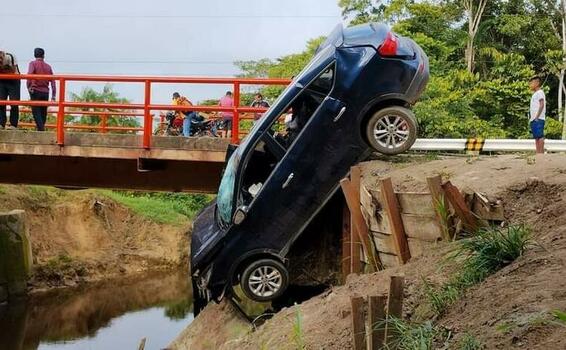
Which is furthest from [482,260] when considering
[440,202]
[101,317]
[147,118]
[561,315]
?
[101,317]

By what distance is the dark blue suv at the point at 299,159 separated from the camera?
783 cm

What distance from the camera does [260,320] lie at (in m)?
7.73

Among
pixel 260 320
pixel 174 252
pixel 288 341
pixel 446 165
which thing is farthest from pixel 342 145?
pixel 174 252

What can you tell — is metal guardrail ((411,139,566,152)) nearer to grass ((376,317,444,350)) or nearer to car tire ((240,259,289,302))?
car tire ((240,259,289,302))

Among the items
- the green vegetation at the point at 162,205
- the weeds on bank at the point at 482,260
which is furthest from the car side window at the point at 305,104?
the green vegetation at the point at 162,205

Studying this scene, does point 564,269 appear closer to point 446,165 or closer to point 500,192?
point 500,192

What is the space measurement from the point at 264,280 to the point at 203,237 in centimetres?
96

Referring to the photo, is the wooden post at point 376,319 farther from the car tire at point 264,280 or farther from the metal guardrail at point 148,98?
the metal guardrail at point 148,98

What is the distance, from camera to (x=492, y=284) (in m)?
4.19

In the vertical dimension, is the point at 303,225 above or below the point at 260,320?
above

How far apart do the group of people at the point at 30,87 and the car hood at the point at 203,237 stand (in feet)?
15.0

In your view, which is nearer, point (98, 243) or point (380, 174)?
point (380, 174)

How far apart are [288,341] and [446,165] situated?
3541 mm

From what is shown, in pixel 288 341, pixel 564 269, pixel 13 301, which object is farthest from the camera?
pixel 13 301
